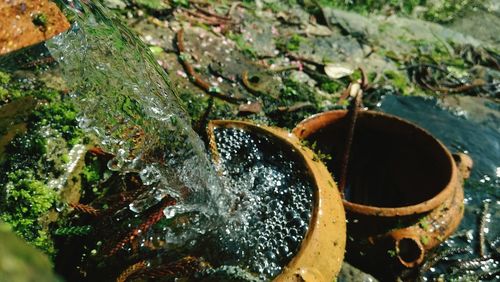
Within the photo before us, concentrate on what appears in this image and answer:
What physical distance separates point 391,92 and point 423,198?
269cm

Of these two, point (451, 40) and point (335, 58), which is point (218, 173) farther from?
point (451, 40)

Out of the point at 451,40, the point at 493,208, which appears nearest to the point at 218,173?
the point at 493,208

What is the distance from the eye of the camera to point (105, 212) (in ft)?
8.89

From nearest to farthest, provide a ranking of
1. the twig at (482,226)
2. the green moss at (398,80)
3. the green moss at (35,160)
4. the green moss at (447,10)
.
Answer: the green moss at (35,160) → the twig at (482,226) → the green moss at (398,80) → the green moss at (447,10)

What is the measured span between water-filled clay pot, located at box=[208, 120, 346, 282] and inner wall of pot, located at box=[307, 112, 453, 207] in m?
1.00

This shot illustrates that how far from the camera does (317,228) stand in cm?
239

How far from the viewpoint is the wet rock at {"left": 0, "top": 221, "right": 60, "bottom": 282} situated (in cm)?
41

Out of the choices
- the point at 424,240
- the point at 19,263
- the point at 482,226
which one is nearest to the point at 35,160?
the point at 19,263

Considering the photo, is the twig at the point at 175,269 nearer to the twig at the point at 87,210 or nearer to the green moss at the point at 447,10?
the twig at the point at 87,210

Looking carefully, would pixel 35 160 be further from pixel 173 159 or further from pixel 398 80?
pixel 398 80

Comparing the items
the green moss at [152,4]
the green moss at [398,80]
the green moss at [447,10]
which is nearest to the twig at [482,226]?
the green moss at [398,80]

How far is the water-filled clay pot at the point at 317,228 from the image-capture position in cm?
222

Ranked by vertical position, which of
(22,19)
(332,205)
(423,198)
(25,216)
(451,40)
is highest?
(22,19)

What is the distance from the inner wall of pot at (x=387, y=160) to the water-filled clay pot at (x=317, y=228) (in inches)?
39.4
